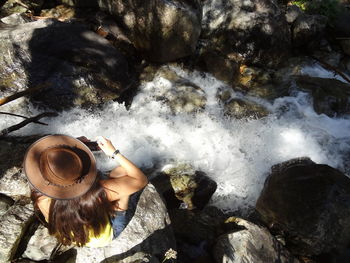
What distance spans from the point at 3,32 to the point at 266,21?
625 cm

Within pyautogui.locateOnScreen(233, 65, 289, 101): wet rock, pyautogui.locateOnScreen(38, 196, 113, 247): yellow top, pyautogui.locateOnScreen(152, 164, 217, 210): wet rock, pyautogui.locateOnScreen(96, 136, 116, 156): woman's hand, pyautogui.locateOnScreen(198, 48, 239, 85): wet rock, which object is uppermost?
pyautogui.locateOnScreen(96, 136, 116, 156): woman's hand

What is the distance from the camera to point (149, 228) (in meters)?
3.97

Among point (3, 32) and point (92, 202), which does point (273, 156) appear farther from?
point (3, 32)

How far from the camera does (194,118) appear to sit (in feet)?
21.7

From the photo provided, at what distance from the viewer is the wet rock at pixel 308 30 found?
28.2 feet

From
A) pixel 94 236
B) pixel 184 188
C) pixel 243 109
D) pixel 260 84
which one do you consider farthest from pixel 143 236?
pixel 260 84

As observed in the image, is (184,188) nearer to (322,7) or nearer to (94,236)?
(94,236)

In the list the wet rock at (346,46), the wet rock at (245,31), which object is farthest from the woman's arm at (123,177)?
the wet rock at (346,46)

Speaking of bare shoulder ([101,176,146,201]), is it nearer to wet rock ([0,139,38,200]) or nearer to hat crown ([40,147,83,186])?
hat crown ([40,147,83,186])

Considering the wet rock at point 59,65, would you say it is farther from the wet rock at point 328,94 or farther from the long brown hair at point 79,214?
the wet rock at point 328,94

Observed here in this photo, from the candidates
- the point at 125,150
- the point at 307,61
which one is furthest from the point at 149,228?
the point at 307,61

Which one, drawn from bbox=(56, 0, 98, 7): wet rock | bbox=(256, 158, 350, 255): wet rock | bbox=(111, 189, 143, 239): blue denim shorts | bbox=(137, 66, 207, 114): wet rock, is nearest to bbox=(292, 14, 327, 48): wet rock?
bbox=(137, 66, 207, 114): wet rock

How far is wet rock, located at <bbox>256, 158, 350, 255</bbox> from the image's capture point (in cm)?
481

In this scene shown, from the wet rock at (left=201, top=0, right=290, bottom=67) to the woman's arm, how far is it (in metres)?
5.55
